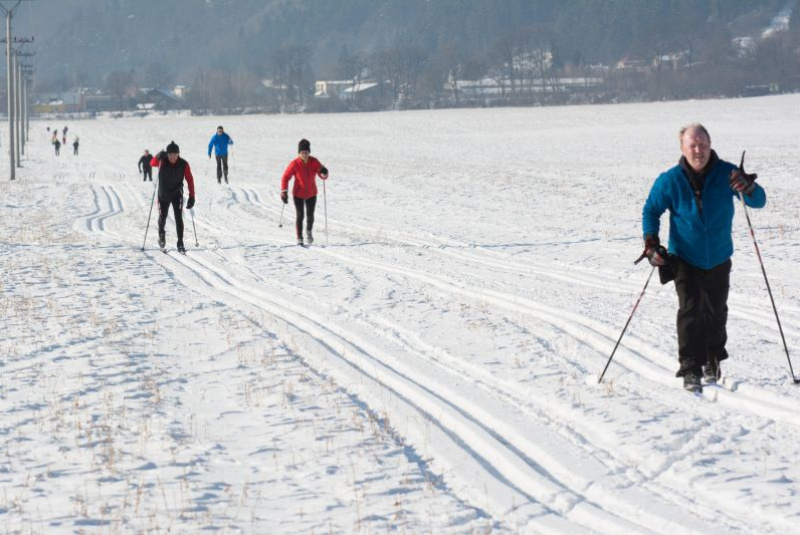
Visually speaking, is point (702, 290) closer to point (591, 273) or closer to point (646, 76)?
point (591, 273)

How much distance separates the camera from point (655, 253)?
23.2 feet

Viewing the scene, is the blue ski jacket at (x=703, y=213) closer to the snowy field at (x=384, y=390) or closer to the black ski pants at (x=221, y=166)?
the snowy field at (x=384, y=390)

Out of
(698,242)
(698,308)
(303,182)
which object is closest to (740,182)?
(698,242)

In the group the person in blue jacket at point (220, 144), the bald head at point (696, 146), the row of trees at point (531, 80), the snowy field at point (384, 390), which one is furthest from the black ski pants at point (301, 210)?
the row of trees at point (531, 80)

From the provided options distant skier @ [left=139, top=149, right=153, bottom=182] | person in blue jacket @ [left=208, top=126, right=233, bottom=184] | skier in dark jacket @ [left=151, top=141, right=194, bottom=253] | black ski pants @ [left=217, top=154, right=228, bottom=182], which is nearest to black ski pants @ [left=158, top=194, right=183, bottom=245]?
skier in dark jacket @ [left=151, top=141, right=194, bottom=253]

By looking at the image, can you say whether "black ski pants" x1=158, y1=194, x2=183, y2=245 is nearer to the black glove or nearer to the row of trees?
the black glove

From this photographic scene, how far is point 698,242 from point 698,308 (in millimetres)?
455

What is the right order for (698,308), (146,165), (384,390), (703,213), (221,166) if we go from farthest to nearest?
1. (146,165)
2. (221,166)
3. (384,390)
4. (698,308)
5. (703,213)

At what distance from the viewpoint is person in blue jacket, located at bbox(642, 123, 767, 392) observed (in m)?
6.98

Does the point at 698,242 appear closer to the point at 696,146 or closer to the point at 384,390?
the point at 696,146

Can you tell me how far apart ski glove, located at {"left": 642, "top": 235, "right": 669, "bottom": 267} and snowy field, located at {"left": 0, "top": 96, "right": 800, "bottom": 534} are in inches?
34.3

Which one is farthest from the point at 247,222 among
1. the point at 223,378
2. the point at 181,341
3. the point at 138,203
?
the point at 223,378

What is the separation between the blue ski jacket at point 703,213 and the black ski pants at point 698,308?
8cm

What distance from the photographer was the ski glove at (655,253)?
7043mm
